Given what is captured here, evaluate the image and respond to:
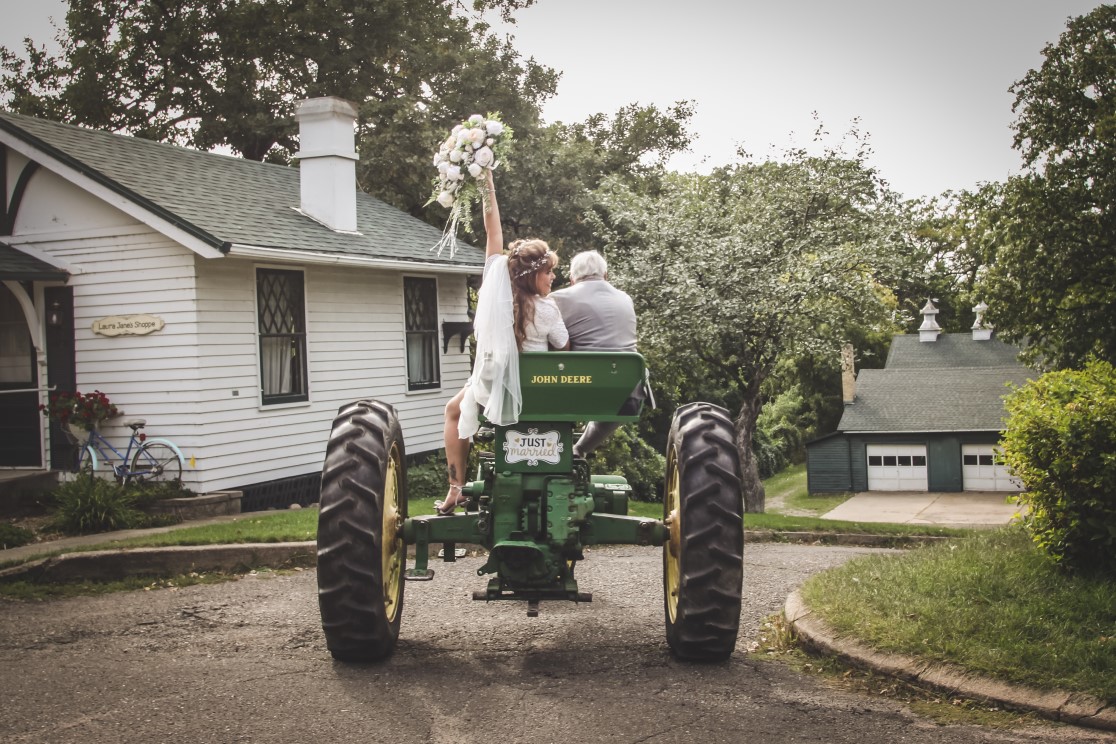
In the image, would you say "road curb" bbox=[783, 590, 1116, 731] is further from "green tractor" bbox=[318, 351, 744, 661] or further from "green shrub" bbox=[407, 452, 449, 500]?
"green shrub" bbox=[407, 452, 449, 500]

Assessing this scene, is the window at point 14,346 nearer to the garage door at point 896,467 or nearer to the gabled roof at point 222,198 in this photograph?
the gabled roof at point 222,198

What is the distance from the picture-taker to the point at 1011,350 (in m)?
40.7

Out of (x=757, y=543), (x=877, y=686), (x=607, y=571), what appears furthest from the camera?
(x=757, y=543)

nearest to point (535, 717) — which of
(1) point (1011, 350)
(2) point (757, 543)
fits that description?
(2) point (757, 543)

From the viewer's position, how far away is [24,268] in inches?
523

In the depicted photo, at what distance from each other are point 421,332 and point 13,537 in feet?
27.2

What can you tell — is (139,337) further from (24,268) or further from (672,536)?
(672,536)

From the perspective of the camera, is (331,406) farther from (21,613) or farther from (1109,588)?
(1109,588)

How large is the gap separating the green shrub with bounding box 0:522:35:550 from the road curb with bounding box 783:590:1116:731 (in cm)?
755

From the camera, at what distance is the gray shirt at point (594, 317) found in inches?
251

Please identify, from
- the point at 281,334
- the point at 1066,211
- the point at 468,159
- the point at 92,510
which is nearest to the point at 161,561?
the point at 92,510

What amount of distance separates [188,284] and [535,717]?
9627 mm

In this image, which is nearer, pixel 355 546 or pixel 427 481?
pixel 355 546

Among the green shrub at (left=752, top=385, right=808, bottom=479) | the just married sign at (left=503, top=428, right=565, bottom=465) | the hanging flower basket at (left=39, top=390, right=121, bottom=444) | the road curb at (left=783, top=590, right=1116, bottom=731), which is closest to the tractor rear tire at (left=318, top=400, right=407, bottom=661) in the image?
the just married sign at (left=503, top=428, right=565, bottom=465)
